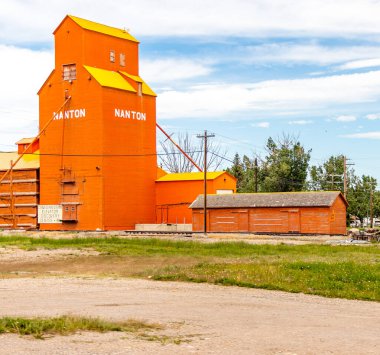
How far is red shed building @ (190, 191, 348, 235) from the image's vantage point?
54.1 m

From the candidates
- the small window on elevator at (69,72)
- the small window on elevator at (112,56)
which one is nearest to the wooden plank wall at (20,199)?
the small window on elevator at (69,72)

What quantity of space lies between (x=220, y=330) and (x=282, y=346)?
1.57 m

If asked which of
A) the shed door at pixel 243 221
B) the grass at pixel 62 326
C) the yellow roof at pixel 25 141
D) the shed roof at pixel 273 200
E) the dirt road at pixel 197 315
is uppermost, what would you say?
the yellow roof at pixel 25 141

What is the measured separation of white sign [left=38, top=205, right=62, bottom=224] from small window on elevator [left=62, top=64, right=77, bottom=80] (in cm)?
1174

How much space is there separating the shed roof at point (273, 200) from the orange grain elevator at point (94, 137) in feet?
22.8

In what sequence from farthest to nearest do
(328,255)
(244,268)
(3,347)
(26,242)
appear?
(26,242), (328,255), (244,268), (3,347)

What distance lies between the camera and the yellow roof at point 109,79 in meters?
61.5

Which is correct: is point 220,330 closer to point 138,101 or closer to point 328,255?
point 328,255

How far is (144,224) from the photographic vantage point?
61.7 m

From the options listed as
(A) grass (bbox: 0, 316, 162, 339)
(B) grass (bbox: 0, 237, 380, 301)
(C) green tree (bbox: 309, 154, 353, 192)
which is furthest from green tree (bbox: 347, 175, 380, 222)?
(A) grass (bbox: 0, 316, 162, 339)

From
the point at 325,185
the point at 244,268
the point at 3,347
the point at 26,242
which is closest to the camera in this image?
the point at 3,347

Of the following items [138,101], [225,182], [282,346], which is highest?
[138,101]

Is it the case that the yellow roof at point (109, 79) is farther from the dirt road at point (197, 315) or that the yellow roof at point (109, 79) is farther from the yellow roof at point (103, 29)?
the dirt road at point (197, 315)

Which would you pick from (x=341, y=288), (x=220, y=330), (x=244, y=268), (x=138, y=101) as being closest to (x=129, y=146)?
(x=138, y=101)
